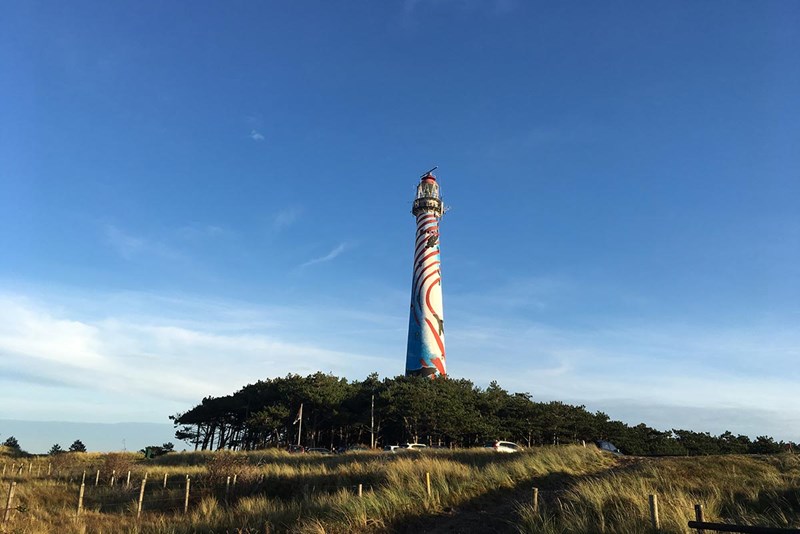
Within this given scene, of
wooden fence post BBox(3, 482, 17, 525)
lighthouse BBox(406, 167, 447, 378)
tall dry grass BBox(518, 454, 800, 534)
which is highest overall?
lighthouse BBox(406, 167, 447, 378)

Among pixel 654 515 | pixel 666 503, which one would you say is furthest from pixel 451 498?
pixel 654 515

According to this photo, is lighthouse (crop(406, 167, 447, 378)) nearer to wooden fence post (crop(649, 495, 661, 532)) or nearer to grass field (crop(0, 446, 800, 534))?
grass field (crop(0, 446, 800, 534))

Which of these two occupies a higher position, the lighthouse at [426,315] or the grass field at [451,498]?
the lighthouse at [426,315]

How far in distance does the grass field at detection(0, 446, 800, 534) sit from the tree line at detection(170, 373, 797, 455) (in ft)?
82.3

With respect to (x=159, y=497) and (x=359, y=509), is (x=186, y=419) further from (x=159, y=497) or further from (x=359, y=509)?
(x=359, y=509)

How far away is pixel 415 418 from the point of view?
50875mm

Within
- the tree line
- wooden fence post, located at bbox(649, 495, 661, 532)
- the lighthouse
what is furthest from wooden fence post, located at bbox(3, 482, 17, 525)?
the lighthouse

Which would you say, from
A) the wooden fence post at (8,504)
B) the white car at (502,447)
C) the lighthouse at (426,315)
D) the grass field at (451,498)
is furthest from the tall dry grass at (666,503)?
the lighthouse at (426,315)

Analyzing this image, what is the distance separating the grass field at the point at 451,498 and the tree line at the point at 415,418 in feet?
82.3

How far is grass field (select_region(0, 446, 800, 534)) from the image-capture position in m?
12.6

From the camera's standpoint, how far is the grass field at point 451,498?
1265cm

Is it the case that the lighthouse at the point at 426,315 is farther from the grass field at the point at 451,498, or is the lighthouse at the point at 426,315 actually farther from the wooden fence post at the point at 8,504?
the wooden fence post at the point at 8,504

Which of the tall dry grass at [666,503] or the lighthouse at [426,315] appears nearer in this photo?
the tall dry grass at [666,503]

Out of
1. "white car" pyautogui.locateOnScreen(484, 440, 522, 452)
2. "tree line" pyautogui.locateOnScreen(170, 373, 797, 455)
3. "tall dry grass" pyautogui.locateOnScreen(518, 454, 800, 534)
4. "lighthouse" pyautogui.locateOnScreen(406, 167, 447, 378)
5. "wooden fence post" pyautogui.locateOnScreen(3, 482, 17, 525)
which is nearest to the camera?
"tall dry grass" pyautogui.locateOnScreen(518, 454, 800, 534)
